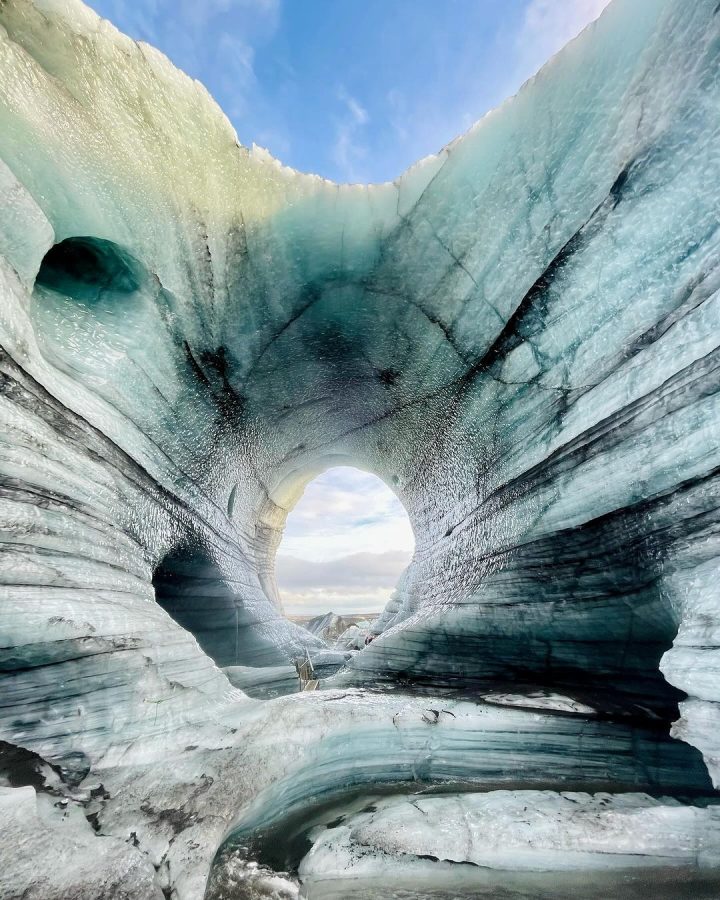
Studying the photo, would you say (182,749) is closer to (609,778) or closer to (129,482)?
(129,482)

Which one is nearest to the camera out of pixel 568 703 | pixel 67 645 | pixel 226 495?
pixel 67 645

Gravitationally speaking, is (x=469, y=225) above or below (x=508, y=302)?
above

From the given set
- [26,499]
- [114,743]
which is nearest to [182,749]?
Result: [114,743]

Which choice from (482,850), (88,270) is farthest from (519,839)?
(88,270)

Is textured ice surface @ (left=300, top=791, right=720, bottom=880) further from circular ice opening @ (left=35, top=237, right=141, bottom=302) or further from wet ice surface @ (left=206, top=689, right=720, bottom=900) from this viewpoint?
circular ice opening @ (left=35, top=237, right=141, bottom=302)

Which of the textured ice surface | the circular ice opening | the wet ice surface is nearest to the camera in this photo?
the wet ice surface

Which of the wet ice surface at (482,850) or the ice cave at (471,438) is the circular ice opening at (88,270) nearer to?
the ice cave at (471,438)

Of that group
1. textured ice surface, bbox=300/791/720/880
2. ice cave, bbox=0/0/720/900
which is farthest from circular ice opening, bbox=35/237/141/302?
textured ice surface, bbox=300/791/720/880

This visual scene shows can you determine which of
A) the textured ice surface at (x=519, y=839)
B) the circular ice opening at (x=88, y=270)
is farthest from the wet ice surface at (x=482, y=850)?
the circular ice opening at (x=88, y=270)

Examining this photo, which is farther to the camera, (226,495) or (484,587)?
(226,495)
